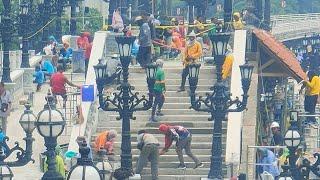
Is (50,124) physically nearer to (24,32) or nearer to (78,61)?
(78,61)

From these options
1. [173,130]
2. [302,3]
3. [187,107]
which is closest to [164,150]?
[173,130]

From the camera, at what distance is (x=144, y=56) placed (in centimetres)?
3947

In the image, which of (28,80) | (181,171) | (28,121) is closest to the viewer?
(28,121)

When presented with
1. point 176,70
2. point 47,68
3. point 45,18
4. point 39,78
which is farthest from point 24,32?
point 176,70

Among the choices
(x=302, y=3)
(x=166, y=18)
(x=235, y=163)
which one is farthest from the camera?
(x=302, y=3)

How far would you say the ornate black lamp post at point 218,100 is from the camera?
32.8m

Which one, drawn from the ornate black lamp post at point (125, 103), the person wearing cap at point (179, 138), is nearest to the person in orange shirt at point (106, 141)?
the person wearing cap at point (179, 138)

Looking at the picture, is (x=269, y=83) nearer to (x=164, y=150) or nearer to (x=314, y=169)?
(x=164, y=150)

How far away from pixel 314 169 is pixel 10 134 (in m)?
11.9

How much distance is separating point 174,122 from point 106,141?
2884mm

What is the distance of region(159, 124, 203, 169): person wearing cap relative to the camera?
1358 inches


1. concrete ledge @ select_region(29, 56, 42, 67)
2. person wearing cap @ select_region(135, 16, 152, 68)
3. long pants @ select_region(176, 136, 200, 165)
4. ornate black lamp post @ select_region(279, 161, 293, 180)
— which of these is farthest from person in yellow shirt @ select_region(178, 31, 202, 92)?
concrete ledge @ select_region(29, 56, 42, 67)

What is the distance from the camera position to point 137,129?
3719cm

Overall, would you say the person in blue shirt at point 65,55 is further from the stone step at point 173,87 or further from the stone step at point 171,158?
the stone step at point 171,158
